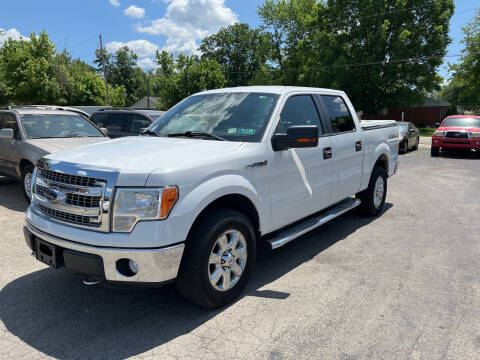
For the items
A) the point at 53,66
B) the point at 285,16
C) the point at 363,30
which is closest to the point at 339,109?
the point at 363,30

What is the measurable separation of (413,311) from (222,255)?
1.75m

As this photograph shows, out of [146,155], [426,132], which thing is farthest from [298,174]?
[426,132]

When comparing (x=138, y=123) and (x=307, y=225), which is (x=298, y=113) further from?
(x=138, y=123)

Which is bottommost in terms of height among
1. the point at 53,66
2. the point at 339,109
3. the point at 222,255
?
the point at 222,255

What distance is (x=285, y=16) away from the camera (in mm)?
52938

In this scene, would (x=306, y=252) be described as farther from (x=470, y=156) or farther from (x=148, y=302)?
(x=470, y=156)

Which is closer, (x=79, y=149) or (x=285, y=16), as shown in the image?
(x=79, y=149)

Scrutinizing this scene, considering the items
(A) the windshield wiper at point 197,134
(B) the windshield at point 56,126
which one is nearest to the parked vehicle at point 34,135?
(B) the windshield at point 56,126

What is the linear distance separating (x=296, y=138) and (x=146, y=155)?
4.54 feet

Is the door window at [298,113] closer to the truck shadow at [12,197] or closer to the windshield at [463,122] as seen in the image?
the truck shadow at [12,197]

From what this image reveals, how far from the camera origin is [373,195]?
6.23 m

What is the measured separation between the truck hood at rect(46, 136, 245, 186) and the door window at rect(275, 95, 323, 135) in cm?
71

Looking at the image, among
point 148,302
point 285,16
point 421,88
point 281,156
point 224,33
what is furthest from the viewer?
point 224,33

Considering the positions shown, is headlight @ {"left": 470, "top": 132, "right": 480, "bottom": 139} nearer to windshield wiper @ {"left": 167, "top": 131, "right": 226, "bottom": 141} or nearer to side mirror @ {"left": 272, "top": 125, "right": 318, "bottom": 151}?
side mirror @ {"left": 272, "top": 125, "right": 318, "bottom": 151}
